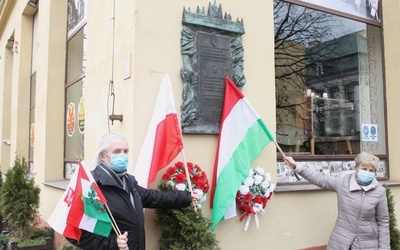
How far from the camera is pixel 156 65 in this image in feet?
12.9

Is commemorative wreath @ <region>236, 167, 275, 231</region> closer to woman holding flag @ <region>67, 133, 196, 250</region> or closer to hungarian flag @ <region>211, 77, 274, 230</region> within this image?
hungarian flag @ <region>211, 77, 274, 230</region>

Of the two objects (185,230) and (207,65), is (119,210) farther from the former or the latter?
(207,65)

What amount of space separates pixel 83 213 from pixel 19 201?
12.0 feet

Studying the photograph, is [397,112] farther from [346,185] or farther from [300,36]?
[346,185]

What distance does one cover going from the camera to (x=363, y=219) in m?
3.87

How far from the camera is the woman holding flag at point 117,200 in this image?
2.82 meters

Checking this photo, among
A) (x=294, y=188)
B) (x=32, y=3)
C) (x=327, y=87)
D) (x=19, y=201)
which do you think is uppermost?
(x=32, y=3)

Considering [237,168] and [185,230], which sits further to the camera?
[237,168]

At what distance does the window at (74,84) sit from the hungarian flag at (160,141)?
9.22ft

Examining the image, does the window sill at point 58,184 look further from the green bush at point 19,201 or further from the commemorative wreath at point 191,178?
the commemorative wreath at point 191,178

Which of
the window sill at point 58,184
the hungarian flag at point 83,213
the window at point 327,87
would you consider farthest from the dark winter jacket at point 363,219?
the window sill at point 58,184

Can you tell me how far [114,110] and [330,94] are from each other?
12.1 ft

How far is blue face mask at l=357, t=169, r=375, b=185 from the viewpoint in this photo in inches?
152

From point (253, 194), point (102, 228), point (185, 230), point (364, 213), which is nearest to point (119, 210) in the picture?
point (102, 228)
